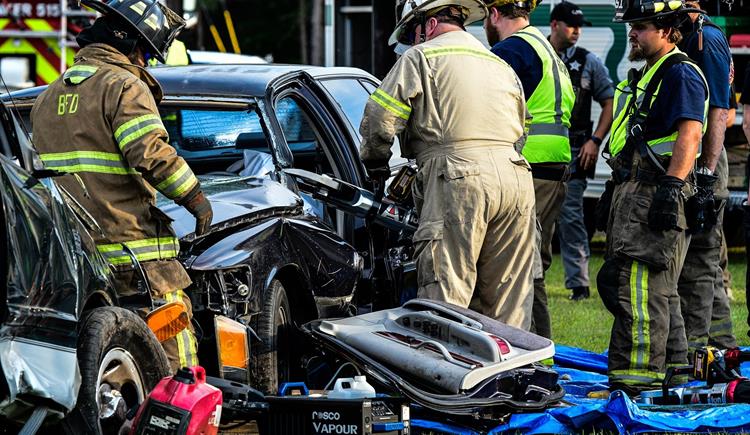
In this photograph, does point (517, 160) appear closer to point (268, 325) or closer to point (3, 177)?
point (268, 325)

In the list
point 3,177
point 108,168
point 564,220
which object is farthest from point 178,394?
point 564,220

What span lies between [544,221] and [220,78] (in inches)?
85.6

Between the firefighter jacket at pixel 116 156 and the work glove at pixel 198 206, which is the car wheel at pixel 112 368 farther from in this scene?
the work glove at pixel 198 206

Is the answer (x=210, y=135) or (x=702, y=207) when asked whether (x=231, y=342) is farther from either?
(x=702, y=207)

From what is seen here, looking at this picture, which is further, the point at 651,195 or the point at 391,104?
the point at 651,195

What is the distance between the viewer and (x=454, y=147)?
604cm

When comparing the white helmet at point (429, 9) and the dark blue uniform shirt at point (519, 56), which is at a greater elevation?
the white helmet at point (429, 9)

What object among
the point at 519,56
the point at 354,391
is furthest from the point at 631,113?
the point at 354,391

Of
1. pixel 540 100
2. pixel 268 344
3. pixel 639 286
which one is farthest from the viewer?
pixel 540 100

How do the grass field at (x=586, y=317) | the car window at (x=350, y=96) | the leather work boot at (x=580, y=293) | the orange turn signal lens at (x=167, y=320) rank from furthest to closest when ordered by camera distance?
the leather work boot at (x=580, y=293), the grass field at (x=586, y=317), the car window at (x=350, y=96), the orange turn signal lens at (x=167, y=320)

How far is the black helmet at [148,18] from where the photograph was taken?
5.12 m

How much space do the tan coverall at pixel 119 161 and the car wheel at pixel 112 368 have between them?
18.5 inches

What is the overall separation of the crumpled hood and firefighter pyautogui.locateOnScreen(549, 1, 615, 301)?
409cm

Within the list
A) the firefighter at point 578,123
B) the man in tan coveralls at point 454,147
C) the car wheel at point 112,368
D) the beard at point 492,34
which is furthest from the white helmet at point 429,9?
the firefighter at point 578,123
